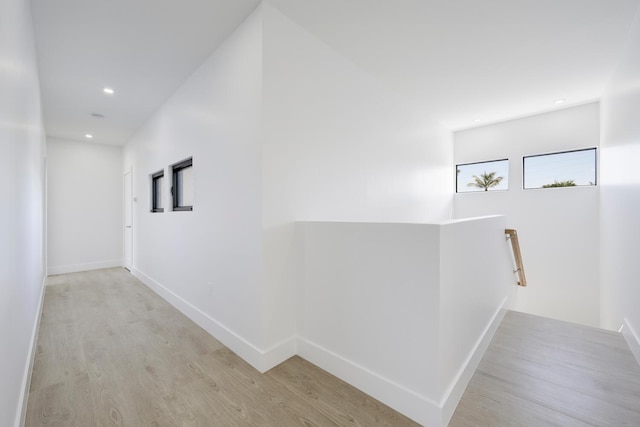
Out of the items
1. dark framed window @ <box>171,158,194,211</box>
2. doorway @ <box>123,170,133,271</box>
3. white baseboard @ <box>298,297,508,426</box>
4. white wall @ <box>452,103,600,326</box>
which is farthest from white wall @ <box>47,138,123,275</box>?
white wall @ <box>452,103,600,326</box>

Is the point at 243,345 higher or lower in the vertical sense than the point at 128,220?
lower

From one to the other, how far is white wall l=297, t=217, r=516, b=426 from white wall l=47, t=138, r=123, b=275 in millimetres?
5859

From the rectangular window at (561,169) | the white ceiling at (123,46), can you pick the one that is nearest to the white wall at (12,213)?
the white ceiling at (123,46)

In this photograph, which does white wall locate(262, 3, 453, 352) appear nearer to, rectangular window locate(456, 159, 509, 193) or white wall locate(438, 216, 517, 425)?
white wall locate(438, 216, 517, 425)

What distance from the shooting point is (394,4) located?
6.81 ft

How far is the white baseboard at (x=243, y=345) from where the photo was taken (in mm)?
2027

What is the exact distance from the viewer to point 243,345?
2176 millimetres

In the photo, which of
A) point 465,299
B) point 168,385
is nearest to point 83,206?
point 168,385

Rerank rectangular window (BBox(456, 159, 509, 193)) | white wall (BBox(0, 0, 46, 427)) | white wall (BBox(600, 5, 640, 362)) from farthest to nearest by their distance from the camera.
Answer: rectangular window (BBox(456, 159, 509, 193)), white wall (BBox(600, 5, 640, 362)), white wall (BBox(0, 0, 46, 427))

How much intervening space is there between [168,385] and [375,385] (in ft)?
4.73

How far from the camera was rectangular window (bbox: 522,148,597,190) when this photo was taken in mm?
4199

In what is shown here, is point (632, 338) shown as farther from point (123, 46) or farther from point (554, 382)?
point (123, 46)

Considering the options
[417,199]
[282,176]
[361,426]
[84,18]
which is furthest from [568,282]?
[84,18]

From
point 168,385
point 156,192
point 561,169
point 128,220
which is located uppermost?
point 561,169
